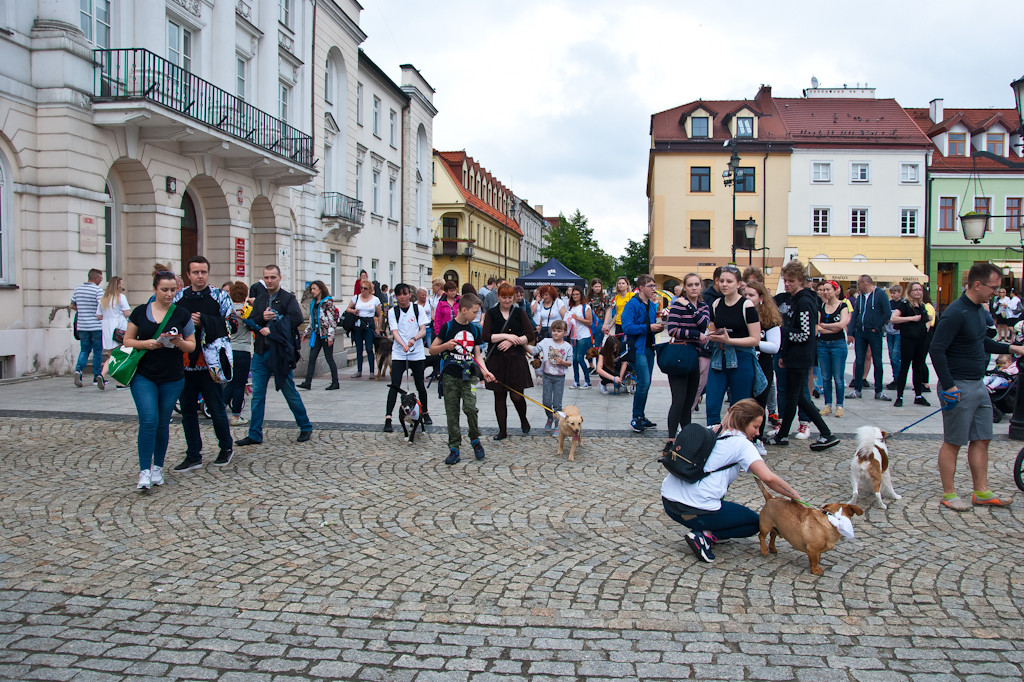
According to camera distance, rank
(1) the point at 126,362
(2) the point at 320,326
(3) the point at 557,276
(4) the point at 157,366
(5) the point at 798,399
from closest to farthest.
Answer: (1) the point at 126,362, (4) the point at 157,366, (5) the point at 798,399, (2) the point at 320,326, (3) the point at 557,276

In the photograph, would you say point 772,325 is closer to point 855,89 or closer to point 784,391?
point 784,391

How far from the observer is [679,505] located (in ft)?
15.9

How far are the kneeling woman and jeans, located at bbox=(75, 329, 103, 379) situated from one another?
10571 mm

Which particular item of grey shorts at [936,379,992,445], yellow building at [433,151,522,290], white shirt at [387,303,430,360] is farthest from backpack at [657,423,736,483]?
yellow building at [433,151,522,290]

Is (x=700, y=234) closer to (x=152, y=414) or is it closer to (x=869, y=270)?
(x=869, y=270)

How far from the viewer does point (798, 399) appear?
Answer: 8.11 m

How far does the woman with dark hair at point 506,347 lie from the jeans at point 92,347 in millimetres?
7306

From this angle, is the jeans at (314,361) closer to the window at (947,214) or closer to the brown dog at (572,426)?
the brown dog at (572,426)

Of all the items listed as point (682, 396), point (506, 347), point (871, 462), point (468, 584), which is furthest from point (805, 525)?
point (506, 347)

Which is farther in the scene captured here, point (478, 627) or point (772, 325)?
point (772, 325)

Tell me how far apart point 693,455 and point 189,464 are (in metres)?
4.76

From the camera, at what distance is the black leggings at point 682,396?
7691 mm

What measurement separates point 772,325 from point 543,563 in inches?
161

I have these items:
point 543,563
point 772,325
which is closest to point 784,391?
point 772,325
